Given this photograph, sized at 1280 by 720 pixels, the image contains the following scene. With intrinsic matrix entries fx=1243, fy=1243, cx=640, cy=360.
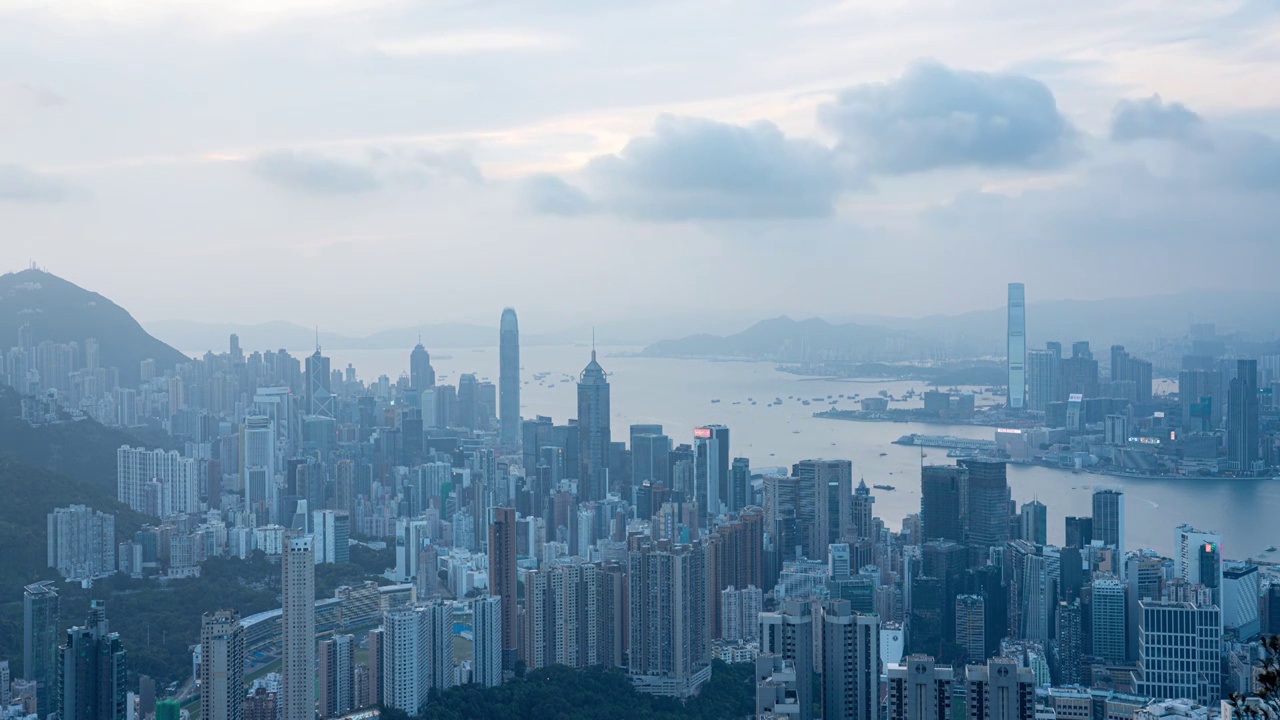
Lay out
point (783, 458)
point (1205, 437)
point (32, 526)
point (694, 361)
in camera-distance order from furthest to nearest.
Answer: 1. point (694, 361)
2. point (783, 458)
3. point (1205, 437)
4. point (32, 526)

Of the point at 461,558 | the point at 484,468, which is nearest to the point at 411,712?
the point at 461,558

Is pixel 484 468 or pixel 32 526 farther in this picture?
pixel 484 468

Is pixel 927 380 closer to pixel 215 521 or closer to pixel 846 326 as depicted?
pixel 846 326

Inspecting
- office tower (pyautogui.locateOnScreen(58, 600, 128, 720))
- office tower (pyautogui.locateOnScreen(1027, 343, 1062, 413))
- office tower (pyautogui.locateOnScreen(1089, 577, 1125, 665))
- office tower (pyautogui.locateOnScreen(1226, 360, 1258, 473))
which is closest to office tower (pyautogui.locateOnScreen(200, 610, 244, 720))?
office tower (pyautogui.locateOnScreen(58, 600, 128, 720))

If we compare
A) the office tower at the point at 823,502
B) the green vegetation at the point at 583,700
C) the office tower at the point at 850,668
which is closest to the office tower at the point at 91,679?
the green vegetation at the point at 583,700

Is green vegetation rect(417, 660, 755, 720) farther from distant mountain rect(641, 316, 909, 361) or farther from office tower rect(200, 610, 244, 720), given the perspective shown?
distant mountain rect(641, 316, 909, 361)

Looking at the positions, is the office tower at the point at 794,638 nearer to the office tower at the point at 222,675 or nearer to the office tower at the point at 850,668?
the office tower at the point at 850,668

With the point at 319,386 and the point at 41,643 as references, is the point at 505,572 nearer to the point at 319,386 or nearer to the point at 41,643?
the point at 41,643
